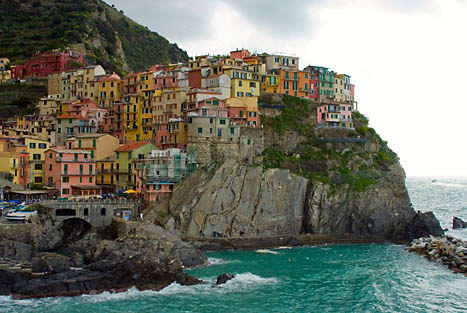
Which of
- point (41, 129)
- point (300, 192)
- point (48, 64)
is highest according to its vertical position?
point (48, 64)

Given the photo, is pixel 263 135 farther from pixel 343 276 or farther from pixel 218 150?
pixel 343 276

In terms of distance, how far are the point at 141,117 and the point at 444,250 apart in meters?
46.4

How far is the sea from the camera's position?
4094cm

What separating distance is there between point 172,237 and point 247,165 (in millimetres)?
17652

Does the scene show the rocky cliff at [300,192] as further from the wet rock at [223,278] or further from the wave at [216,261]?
the wet rock at [223,278]

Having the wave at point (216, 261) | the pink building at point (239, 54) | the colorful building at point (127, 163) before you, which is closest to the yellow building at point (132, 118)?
the colorful building at point (127, 163)

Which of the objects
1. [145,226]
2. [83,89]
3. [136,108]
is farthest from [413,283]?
[83,89]

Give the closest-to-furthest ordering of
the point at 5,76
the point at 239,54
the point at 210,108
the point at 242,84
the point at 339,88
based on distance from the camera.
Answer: the point at 210,108
the point at 242,84
the point at 239,54
the point at 339,88
the point at 5,76

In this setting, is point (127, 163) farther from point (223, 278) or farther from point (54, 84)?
point (54, 84)

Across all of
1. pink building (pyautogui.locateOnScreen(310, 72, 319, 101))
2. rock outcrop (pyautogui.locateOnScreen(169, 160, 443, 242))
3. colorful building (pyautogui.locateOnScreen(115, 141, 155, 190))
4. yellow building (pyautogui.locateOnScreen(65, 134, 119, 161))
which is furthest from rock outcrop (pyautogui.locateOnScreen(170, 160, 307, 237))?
pink building (pyautogui.locateOnScreen(310, 72, 319, 101))

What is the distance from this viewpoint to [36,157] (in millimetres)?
71688

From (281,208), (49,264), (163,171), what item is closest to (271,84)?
(281,208)

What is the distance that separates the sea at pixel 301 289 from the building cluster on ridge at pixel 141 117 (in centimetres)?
1726

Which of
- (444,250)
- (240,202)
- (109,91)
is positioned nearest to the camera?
(444,250)
